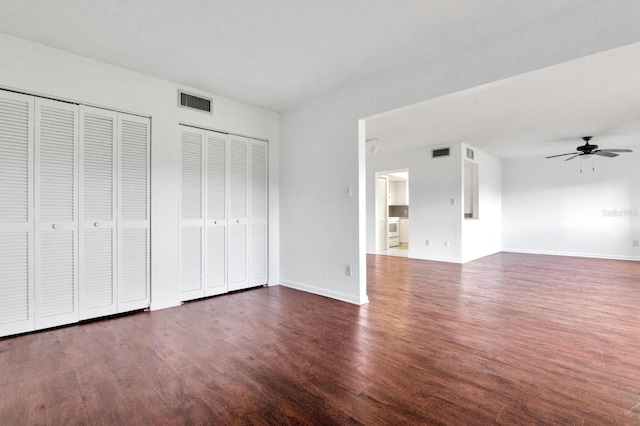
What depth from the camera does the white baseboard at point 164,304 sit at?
11.1 ft

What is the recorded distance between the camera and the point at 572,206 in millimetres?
7539

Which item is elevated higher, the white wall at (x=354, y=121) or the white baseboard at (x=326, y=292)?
the white wall at (x=354, y=121)

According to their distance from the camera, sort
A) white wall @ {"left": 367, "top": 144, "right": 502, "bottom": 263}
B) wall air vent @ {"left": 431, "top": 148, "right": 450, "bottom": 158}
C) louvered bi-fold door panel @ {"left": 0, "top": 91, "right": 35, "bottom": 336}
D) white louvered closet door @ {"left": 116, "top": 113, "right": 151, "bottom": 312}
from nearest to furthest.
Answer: louvered bi-fold door panel @ {"left": 0, "top": 91, "right": 35, "bottom": 336}
white louvered closet door @ {"left": 116, "top": 113, "right": 151, "bottom": 312}
white wall @ {"left": 367, "top": 144, "right": 502, "bottom": 263}
wall air vent @ {"left": 431, "top": 148, "right": 450, "bottom": 158}

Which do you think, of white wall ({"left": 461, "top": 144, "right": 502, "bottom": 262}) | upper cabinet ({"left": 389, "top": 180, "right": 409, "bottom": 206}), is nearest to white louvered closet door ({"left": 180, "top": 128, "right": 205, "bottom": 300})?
white wall ({"left": 461, "top": 144, "right": 502, "bottom": 262})

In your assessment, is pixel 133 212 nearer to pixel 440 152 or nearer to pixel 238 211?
pixel 238 211

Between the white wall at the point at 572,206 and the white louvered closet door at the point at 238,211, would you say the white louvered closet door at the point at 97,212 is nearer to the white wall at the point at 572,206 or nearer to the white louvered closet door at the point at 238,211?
the white louvered closet door at the point at 238,211

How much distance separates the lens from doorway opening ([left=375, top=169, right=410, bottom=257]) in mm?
7999

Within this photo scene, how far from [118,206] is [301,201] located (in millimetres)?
2064

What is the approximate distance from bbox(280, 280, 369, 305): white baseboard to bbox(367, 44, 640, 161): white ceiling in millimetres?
2046

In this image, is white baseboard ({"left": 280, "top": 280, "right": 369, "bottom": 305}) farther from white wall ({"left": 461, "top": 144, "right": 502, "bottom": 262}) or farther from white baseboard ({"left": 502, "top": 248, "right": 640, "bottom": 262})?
white baseboard ({"left": 502, "top": 248, "right": 640, "bottom": 262})

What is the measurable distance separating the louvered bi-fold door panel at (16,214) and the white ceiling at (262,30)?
0.67m

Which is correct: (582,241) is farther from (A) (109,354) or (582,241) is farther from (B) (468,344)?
(A) (109,354)

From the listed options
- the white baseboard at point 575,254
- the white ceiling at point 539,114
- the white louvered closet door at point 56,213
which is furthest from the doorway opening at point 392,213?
the white louvered closet door at point 56,213

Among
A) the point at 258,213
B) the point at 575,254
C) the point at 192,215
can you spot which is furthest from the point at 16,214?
the point at 575,254
